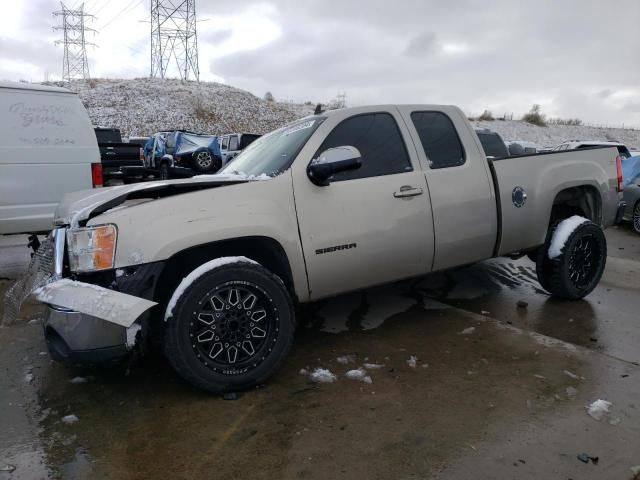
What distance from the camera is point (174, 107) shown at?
37875 millimetres

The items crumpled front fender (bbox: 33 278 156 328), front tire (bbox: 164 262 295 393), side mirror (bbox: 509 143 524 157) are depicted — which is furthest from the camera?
side mirror (bbox: 509 143 524 157)

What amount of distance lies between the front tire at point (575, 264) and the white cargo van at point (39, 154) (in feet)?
16.8

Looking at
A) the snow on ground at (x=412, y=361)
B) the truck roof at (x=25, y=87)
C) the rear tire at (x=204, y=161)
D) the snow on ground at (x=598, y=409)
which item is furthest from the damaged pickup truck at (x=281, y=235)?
the rear tire at (x=204, y=161)

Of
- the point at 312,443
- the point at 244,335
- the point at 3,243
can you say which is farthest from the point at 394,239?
the point at 3,243

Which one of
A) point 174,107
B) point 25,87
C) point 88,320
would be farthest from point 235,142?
point 174,107

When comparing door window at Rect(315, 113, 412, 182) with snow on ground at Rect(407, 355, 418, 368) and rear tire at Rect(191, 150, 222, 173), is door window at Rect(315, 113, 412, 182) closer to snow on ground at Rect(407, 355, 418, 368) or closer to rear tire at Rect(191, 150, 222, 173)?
snow on ground at Rect(407, 355, 418, 368)

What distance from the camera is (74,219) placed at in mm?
2986

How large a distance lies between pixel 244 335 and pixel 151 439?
768 mm

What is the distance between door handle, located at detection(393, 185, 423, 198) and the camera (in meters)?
3.79

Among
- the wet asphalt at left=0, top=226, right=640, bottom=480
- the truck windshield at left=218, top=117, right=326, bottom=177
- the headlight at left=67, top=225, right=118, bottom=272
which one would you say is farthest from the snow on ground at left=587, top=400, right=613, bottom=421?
the headlight at left=67, top=225, right=118, bottom=272

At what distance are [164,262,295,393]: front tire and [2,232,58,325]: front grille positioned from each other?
32.1 inches

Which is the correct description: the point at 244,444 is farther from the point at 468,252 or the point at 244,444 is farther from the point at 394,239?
the point at 468,252

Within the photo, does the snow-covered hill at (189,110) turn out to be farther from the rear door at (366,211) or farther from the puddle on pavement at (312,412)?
the puddle on pavement at (312,412)

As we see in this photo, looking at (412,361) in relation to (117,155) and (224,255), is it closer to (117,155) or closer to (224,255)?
(224,255)
